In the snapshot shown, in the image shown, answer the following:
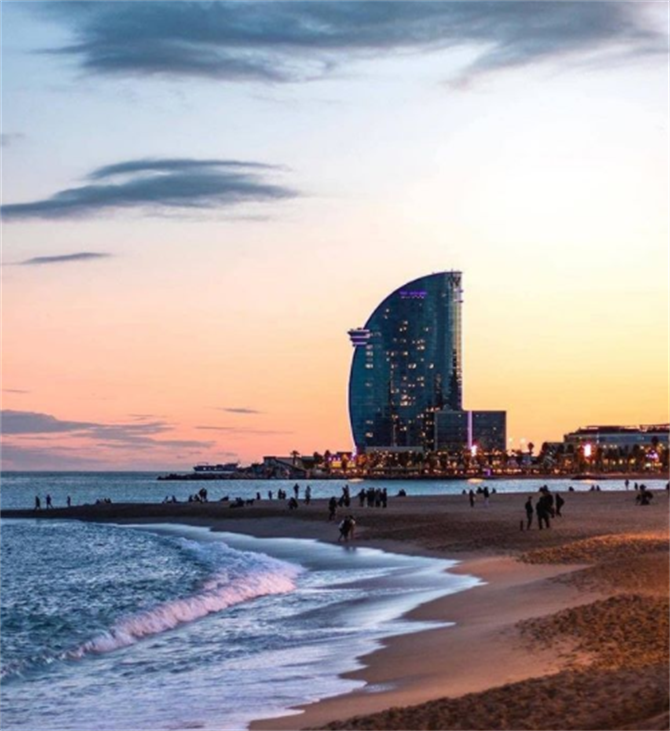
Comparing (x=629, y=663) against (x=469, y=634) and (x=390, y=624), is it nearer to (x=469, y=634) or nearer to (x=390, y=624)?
(x=469, y=634)

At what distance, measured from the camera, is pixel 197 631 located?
2434 cm

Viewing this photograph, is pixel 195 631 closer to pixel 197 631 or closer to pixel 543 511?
pixel 197 631

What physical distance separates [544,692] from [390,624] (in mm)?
9866

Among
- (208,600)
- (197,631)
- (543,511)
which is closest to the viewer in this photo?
(197,631)

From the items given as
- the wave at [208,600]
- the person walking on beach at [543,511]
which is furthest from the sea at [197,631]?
the person walking on beach at [543,511]

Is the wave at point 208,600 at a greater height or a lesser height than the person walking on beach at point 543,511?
lesser

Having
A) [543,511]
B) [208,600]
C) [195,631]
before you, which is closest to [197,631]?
[195,631]

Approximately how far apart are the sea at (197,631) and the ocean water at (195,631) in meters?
0.04

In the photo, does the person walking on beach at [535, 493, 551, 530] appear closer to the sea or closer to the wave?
the sea

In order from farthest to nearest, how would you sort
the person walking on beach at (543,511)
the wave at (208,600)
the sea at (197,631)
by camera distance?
the person walking on beach at (543,511)
the wave at (208,600)
the sea at (197,631)

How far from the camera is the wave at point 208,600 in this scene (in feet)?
76.8

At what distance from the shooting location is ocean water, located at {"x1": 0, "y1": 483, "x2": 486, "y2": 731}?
15.9 metres

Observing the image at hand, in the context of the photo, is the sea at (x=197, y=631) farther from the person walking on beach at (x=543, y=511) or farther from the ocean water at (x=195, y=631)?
the person walking on beach at (x=543, y=511)

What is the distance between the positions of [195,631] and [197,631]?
8 cm
